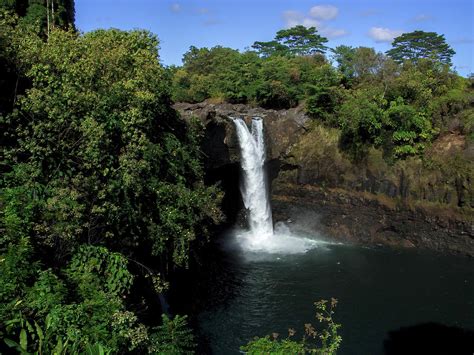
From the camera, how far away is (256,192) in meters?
30.6

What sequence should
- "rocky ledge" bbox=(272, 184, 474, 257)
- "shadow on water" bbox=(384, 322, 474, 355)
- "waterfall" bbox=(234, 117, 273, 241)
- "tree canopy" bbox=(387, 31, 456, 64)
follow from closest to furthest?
"shadow on water" bbox=(384, 322, 474, 355)
"rocky ledge" bbox=(272, 184, 474, 257)
"waterfall" bbox=(234, 117, 273, 241)
"tree canopy" bbox=(387, 31, 456, 64)

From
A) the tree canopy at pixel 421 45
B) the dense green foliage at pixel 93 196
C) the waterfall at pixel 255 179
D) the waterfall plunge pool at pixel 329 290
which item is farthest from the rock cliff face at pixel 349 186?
the tree canopy at pixel 421 45

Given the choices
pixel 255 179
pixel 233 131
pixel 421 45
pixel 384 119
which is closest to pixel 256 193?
pixel 255 179

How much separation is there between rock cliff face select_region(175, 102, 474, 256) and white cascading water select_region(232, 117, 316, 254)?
641mm

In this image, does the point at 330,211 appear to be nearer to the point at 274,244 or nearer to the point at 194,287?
the point at 274,244

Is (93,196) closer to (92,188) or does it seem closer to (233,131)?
(92,188)

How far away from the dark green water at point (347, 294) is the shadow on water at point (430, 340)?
37cm


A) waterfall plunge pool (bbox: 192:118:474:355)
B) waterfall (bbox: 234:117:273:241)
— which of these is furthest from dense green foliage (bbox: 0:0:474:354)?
waterfall (bbox: 234:117:273:241)

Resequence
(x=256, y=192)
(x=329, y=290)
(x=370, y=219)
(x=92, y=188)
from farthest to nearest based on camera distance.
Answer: (x=256, y=192)
(x=370, y=219)
(x=329, y=290)
(x=92, y=188)

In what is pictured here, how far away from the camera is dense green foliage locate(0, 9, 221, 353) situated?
8320 mm

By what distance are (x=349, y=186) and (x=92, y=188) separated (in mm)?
20592

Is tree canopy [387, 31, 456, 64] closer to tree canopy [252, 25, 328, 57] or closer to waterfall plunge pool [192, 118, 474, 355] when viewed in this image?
tree canopy [252, 25, 328, 57]

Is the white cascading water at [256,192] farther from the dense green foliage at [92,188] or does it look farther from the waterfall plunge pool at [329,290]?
the dense green foliage at [92,188]

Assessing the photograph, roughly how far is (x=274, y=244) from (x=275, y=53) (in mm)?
30156
